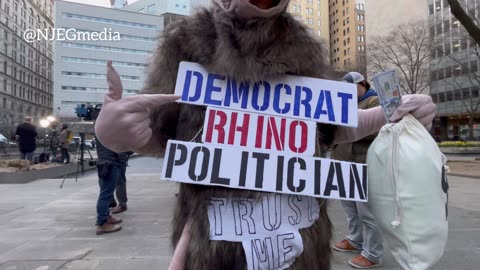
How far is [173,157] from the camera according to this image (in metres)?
1.41

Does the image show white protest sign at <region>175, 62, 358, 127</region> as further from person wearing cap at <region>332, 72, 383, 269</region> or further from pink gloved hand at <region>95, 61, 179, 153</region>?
person wearing cap at <region>332, 72, 383, 269</region>

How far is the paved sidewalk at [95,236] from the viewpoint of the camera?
150 inches

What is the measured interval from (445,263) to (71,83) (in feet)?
230

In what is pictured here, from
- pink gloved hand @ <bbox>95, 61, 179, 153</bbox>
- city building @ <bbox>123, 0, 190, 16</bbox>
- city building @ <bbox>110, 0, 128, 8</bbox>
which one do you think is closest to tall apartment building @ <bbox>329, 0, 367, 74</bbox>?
city building @ <bbox>123, 0, 190, 16</bbox>

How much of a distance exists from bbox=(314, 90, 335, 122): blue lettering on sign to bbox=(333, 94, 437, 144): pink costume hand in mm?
114

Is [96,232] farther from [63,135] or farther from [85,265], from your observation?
[63,135]

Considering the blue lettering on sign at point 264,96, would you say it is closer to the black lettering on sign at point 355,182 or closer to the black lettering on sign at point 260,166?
the black lettering on sign at point 260,166

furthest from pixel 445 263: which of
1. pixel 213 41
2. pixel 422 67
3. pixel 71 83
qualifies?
pixel 71 83

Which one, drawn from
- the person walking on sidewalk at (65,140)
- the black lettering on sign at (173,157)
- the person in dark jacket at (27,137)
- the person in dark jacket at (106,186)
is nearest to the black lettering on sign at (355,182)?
the black lettering on sign at (173,157)

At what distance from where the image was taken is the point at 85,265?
12.3 feet

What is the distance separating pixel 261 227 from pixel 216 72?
0.60 meters

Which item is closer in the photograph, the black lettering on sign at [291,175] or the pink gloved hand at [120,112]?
the pink gloved hand at [120,112]

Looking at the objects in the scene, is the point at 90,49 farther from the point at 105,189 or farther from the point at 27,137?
the point at 105,189

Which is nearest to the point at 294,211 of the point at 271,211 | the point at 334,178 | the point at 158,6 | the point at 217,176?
the point at 271,211
